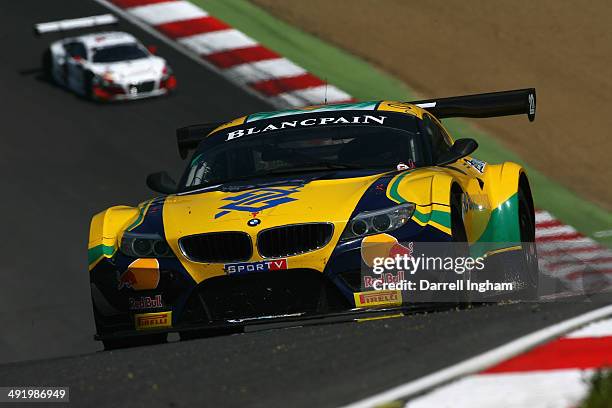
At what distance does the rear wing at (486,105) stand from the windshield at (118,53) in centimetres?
1077

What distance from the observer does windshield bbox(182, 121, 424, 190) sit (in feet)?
30.0

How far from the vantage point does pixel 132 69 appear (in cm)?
2039

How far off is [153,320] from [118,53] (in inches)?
540

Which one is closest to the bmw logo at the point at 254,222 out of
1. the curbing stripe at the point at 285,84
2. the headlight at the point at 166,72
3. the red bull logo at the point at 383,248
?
the red bull logo at the point at 383,248

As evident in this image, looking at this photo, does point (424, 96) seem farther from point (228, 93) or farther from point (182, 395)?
point (182, 395)

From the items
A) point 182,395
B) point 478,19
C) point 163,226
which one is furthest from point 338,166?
point 478,19

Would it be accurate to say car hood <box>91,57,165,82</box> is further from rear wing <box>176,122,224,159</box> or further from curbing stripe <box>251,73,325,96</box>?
rear wing <box>176,122,224,159</box>

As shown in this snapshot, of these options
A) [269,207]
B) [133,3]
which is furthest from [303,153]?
[133,3]

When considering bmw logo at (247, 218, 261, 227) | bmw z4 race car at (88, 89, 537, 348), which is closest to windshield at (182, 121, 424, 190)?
bmw z4 race car at (88, 89, 537, 348)

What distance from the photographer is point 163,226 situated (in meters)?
8.30

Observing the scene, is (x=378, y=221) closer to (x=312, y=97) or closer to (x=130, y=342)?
(x=130, y=342)

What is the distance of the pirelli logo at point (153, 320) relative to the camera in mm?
8195

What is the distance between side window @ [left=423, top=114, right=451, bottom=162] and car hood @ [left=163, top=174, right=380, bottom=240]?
1097mm

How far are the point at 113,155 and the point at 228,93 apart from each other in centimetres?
228
